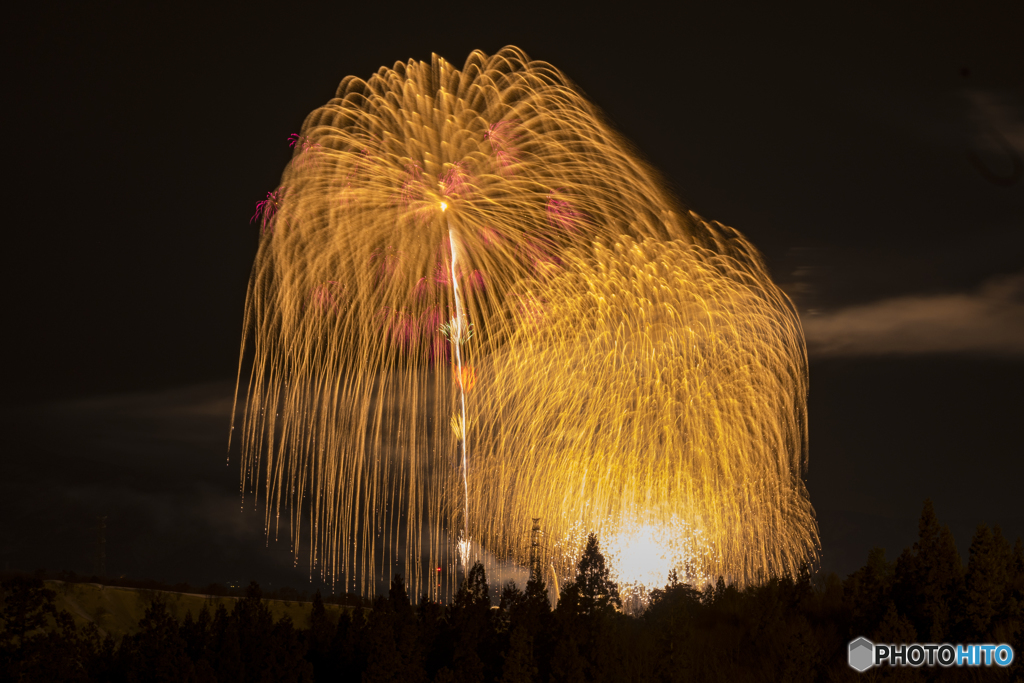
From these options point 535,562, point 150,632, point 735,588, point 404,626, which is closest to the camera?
point 150,632

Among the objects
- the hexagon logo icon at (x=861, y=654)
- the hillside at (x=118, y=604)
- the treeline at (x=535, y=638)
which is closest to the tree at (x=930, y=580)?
the treeline at (x=535, y=638)

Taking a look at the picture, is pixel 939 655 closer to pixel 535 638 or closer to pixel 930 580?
pixel 930 580

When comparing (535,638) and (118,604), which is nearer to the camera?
(535,638)

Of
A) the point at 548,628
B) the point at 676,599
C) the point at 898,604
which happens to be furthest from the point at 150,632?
the point at 898,604

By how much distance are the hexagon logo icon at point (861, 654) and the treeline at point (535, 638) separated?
413mm

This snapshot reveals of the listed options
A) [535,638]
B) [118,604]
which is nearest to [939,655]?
[535,638]

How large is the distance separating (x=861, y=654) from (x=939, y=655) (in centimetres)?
265

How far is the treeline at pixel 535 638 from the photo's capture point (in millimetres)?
27719

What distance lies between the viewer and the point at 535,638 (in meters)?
30.6

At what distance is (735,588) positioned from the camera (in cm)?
4425

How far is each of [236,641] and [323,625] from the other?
416 centimetres

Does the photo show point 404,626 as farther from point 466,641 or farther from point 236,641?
point 236,641

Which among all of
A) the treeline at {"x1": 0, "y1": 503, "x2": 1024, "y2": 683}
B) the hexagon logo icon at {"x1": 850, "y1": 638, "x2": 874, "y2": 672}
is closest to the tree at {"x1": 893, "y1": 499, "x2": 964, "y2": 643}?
the treeline at {"x1": 0, "y1": 503, "x2": 1024, "y2": 683}

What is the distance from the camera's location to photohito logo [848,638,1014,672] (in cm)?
2912
